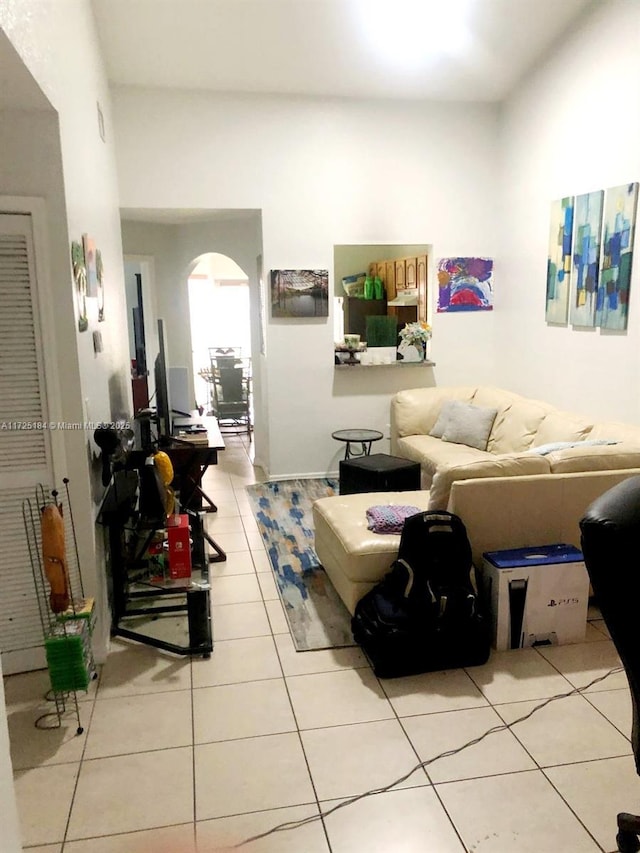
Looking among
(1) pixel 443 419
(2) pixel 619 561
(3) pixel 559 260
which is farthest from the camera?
(1) pixel 443 419

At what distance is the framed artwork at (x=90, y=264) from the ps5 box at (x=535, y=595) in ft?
7.41

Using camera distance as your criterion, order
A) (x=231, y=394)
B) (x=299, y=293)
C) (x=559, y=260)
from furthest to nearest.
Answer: (x=231, y=394) < (x=299, y=293) < (x=559, y=260)

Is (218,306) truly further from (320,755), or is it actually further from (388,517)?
(320,755)

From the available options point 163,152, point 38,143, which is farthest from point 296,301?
point 38,143

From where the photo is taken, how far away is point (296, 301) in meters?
5.36

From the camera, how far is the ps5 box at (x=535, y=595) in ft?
8.96

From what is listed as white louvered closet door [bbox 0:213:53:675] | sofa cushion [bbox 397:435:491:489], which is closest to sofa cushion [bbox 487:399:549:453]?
sofa cushion [bbox 397:435:491:489]

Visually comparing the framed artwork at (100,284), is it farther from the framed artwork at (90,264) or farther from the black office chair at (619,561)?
the black office chair at (619,561)

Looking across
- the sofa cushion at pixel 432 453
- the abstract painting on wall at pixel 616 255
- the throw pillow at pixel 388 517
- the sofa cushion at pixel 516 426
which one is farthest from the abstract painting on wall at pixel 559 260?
the throw pillow at pixel 388 517

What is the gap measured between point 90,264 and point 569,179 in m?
3.27

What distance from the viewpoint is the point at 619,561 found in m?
1.35

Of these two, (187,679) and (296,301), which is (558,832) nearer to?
(187,679)

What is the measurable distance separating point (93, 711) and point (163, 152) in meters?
4.12

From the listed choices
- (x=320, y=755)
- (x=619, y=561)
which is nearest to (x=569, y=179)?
(x=619, y=561)
